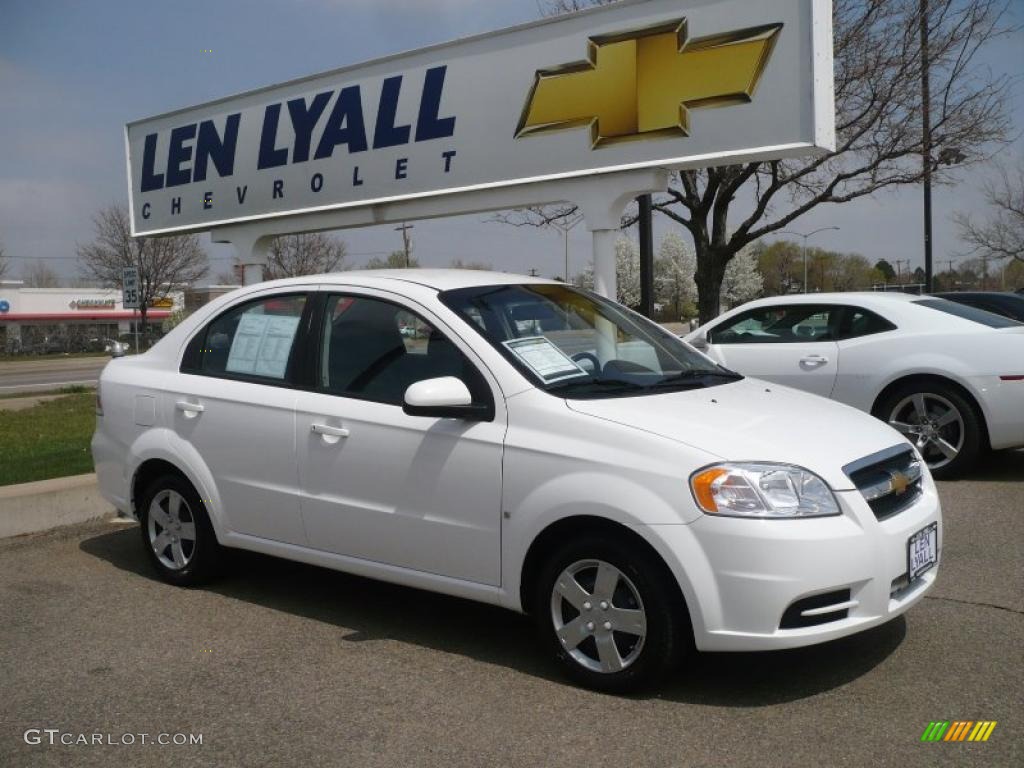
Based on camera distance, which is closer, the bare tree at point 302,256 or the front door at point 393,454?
the front door at point 393,454

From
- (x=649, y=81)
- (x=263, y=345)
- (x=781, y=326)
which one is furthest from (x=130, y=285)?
(x=263, y=345)

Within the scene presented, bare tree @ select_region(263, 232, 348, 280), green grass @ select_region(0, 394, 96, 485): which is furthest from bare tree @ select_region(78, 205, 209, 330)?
green grass @ select_region(0, 394, 96, 485)

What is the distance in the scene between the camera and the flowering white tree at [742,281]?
266 ft

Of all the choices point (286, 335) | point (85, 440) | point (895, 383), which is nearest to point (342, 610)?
point (286, 335)

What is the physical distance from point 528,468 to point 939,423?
5.01 m

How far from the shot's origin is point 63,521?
7031 millimetres

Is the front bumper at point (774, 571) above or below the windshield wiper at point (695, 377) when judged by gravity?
below

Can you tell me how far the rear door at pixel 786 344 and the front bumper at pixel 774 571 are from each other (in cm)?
489

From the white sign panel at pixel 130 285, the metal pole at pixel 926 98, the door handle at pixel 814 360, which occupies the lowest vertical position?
the door handle at pixel 814 360

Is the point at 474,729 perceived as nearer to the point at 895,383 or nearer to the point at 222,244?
the point at 895,383

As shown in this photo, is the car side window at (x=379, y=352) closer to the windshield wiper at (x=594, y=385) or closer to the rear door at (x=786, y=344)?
the windshield wiper at (x=594, y=385)

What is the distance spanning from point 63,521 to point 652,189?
5.84m

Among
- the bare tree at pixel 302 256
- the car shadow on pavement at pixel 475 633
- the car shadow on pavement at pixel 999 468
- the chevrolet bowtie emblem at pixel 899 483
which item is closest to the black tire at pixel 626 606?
the car shadow on pavement at pixel 475 633

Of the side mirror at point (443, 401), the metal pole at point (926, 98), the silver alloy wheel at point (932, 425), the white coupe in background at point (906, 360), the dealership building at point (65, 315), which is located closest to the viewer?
the side mirror at point (443, 401)
